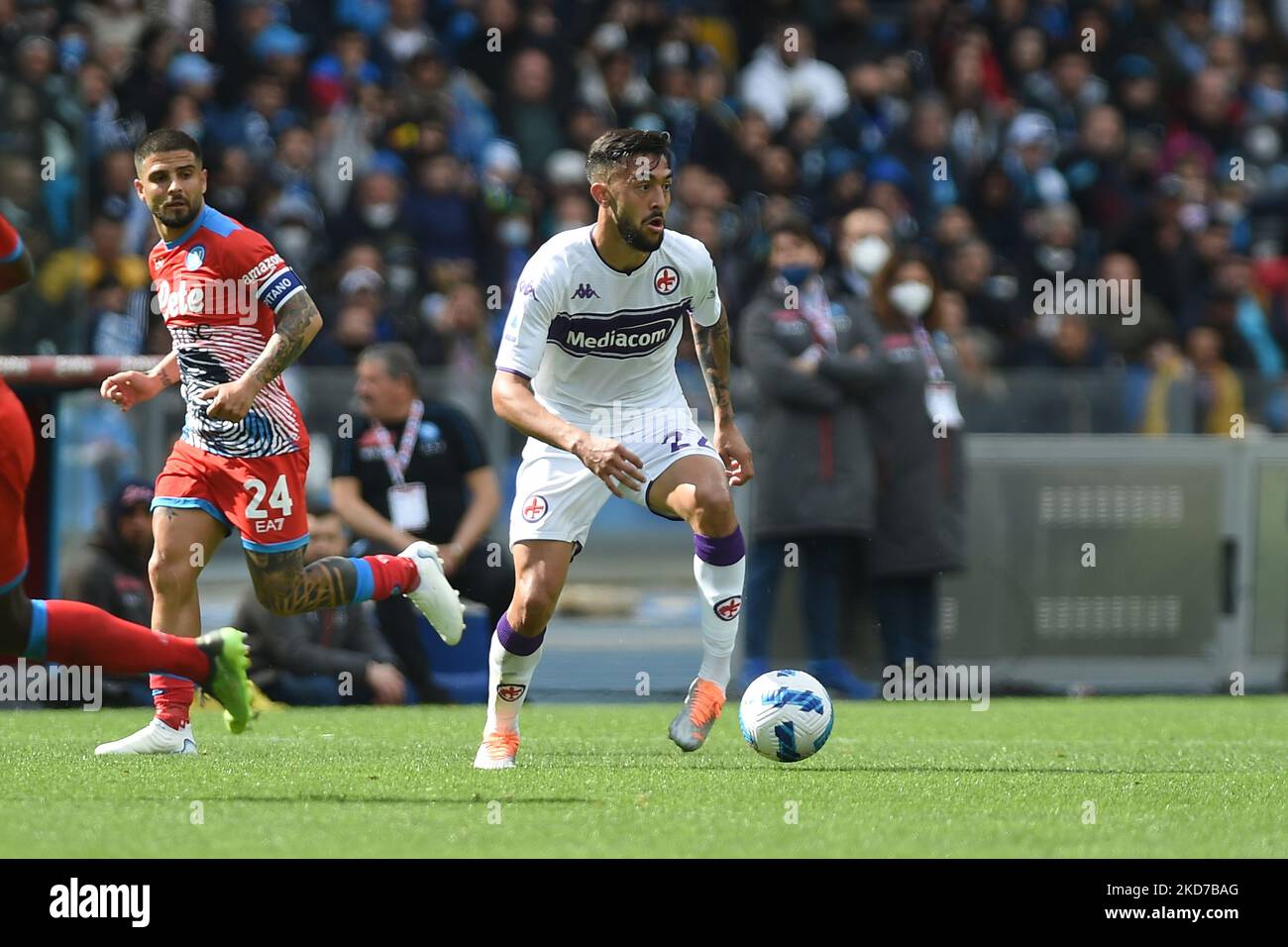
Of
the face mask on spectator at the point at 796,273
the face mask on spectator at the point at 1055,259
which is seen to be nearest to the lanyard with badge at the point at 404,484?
the face mask on spectator at the point at 796,273

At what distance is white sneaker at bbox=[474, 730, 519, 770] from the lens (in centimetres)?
769

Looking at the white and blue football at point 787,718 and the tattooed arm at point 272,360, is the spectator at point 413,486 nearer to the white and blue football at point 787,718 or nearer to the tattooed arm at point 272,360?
the tattooed arm at point 272,360

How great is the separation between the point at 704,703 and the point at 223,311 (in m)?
2.45

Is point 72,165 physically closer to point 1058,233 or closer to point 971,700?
point 971,700

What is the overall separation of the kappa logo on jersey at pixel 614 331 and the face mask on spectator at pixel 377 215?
26.9 feet

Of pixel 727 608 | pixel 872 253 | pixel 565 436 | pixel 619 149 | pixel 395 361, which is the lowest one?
pixel 727 608

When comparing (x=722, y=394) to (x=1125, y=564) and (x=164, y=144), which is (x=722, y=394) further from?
(x=1125, y=564)

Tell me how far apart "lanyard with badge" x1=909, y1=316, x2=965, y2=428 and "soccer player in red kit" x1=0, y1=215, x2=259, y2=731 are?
6.80m

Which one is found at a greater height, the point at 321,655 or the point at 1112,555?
the point at 1112,555

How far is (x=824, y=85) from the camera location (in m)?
18.9

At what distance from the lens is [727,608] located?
835 cm

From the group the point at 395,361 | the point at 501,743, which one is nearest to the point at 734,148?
the point at 395,361
